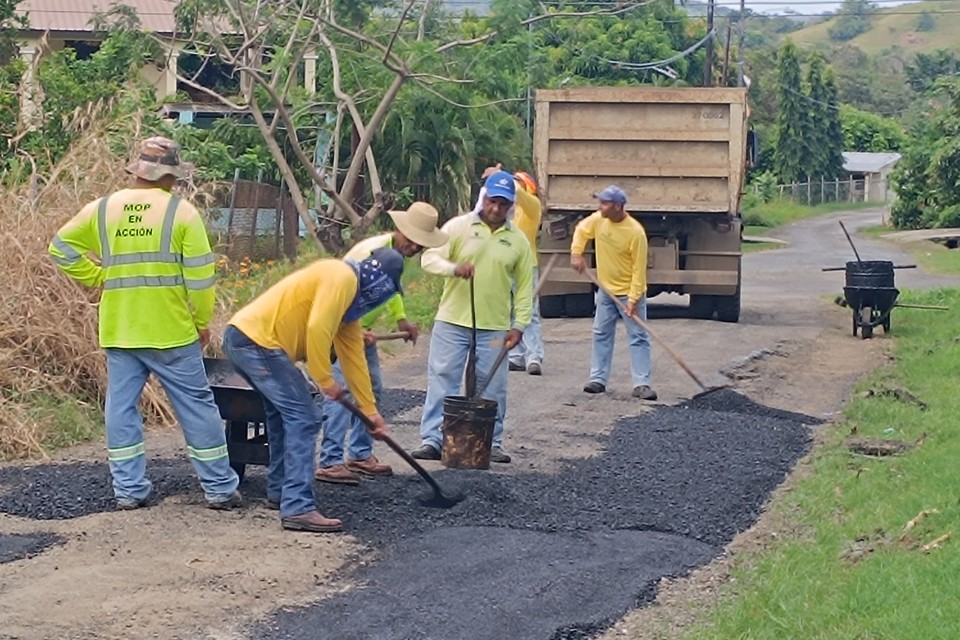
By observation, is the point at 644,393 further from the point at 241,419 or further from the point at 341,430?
the point at 241,419

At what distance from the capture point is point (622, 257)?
12625mm

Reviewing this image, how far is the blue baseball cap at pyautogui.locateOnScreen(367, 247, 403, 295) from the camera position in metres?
7.59

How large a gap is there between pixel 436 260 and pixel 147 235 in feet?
6.50

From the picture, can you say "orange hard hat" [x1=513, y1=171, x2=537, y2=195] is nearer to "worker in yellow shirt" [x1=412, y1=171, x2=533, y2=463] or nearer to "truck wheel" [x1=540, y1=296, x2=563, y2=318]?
"worker in yellow shirt" [x1=412, y1=171, x2=533, y2=463]

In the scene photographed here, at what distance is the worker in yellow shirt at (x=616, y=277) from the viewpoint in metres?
12.5

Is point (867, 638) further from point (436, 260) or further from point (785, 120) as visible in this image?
point (785, 120)

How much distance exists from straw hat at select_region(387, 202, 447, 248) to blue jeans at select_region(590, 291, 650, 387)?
4958mm

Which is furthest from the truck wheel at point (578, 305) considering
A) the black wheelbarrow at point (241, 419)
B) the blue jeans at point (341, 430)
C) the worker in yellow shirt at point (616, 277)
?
the black wheelbarrow at point (241, 419)

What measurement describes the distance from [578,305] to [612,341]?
660 cm

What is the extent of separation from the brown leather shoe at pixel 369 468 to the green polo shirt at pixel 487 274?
1065 mm

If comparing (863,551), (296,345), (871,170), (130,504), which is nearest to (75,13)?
(130,504)

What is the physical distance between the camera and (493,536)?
7465 millimetres

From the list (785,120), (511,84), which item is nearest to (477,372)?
(511,84)

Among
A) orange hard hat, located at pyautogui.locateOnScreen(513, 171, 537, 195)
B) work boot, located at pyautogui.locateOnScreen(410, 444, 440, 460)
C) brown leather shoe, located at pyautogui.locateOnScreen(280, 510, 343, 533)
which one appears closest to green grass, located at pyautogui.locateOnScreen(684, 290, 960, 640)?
brown leather shoe, located at pyautogui.locateOnScreen(280, 510, 343, 533)
